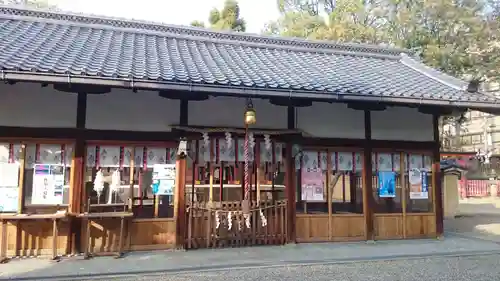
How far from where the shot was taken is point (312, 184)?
887cm

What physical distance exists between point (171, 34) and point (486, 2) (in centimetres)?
1596

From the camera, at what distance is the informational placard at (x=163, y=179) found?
7.98 metres

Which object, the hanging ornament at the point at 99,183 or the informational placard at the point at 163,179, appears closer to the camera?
the hanging ornament at the point at 99,183

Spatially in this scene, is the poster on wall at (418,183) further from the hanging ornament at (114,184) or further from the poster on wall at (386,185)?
the hanging ornament at (114,184)

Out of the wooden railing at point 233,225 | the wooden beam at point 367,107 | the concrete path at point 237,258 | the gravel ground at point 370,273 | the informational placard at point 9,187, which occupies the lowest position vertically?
the gravel ground at point 370,273

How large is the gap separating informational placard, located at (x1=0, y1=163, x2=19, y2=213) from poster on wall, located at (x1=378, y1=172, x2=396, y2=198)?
25.7ft

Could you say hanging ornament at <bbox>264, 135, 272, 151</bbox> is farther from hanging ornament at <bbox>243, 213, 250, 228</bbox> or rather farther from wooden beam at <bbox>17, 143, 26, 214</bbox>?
wooden beam at <bbox>17, 143, 26, 214</bbox>

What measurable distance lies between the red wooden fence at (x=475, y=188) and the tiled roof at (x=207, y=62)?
17411 mm

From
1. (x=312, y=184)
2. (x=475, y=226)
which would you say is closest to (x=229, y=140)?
(x=312, y=184)

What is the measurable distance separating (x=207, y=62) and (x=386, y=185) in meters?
5.20

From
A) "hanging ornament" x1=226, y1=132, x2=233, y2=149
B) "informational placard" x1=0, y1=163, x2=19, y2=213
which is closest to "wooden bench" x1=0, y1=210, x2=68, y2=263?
"informational placard" x1=0, y1=163, x2=19, y2=213

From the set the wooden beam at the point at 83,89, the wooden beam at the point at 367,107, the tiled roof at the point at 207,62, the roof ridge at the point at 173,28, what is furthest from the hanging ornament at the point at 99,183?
the wooden beam at the point at 367,107

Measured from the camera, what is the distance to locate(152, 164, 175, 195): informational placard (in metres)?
7.98

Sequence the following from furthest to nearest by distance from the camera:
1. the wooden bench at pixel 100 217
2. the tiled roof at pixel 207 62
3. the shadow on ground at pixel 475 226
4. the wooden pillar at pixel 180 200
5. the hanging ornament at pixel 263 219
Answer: the shadow on ground at pixel 475 226 < the hanging ornament at pixel 263 219 < the wooden pillar at pixel 180 200 < the wooden bench at pixel 100 217 < the tiled roof at pixel 207 62
